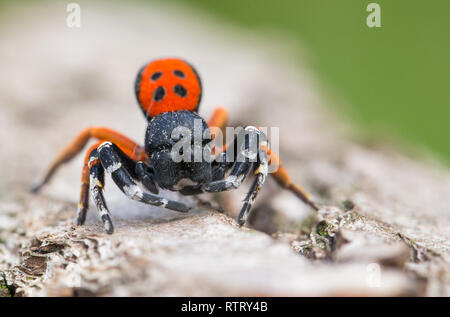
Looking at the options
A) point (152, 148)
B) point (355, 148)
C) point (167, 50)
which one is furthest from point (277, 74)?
point (152, 148)

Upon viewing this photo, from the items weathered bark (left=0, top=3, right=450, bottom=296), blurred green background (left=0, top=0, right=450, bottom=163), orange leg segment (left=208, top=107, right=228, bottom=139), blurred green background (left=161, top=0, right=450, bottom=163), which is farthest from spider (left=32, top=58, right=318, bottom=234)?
blurred green background (left=161, top=0, right=450, bottom=163)

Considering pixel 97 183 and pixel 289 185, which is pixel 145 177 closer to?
pixel 97 183

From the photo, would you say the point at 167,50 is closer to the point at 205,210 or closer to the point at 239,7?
the point at 239,7

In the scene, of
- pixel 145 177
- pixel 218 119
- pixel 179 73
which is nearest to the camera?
pixel 145 177

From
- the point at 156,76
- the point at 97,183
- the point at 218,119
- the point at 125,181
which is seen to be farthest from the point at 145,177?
the point at 218,119

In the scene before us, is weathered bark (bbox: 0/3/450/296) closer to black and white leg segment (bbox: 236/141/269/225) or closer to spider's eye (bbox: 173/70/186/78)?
black and white leg segment (bbox: 236/141/269/225)

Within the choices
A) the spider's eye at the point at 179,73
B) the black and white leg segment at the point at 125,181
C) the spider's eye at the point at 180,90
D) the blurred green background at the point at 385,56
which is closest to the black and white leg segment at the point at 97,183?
the black and white leg segment at the point at 125,181
